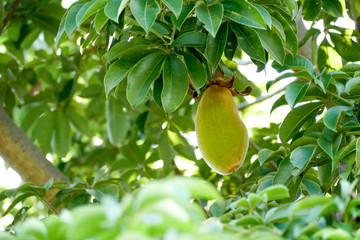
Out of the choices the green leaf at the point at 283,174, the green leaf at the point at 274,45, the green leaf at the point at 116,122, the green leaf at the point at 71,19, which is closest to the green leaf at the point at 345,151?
the green leaf at the point at 283,174

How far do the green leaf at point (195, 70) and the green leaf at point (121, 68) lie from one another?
97 millimetres

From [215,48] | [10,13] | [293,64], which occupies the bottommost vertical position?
[293,64]

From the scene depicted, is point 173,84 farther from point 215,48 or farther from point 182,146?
point 182,146

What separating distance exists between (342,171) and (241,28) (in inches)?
14.7

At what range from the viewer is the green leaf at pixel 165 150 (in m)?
2.01

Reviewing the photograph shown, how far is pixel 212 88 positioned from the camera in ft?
4.58

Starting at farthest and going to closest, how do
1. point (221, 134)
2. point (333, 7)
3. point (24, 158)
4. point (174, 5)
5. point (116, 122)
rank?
point (116, 122)
point (24, 158)
point (333, 7)
point (221, 134)
point (174, 5)

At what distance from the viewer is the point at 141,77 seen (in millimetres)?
1272

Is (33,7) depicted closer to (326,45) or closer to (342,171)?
(326,45)

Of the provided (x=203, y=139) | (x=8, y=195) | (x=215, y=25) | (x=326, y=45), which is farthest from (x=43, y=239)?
(x=326, y=45)

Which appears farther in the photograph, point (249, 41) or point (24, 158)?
point (24, 158)

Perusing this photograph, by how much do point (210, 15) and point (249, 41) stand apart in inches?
6.1

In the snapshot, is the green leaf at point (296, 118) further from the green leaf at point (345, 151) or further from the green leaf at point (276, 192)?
the green leaf at point (276, 192)

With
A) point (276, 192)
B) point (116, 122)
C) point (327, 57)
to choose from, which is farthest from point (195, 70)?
point (116, 122)
